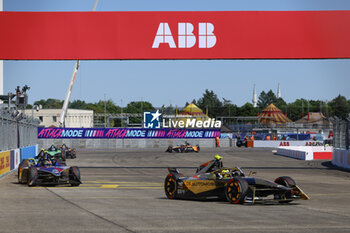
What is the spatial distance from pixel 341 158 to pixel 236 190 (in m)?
22.9

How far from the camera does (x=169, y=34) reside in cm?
2430

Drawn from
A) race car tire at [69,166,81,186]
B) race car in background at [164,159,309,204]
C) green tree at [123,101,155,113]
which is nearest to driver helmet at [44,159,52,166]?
race car tire at [69,166,81,186]

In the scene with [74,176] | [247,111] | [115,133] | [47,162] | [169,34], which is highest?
[247,111]

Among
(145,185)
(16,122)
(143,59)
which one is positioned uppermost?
(143,59)

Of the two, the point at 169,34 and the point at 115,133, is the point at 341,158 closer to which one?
the point at 169,34

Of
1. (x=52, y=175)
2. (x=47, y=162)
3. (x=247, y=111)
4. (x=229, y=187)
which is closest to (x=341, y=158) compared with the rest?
(x=47, y=162)

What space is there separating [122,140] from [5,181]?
44379 millimetres

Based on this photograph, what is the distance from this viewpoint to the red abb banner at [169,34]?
79.6 feet

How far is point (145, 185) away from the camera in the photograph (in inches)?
835

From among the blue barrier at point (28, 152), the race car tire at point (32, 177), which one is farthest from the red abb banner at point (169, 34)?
the blue barrier at point (28, 152)

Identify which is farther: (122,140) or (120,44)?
(122,140)

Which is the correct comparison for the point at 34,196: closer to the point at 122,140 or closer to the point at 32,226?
the point at 32,226

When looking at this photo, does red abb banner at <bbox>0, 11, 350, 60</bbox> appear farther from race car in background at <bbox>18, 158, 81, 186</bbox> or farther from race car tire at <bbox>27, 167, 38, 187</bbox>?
race car tire at <bbox>27, 167, 38, 187</bbox>

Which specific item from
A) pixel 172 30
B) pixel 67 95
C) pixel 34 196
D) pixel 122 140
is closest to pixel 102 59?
pixel 172 30
